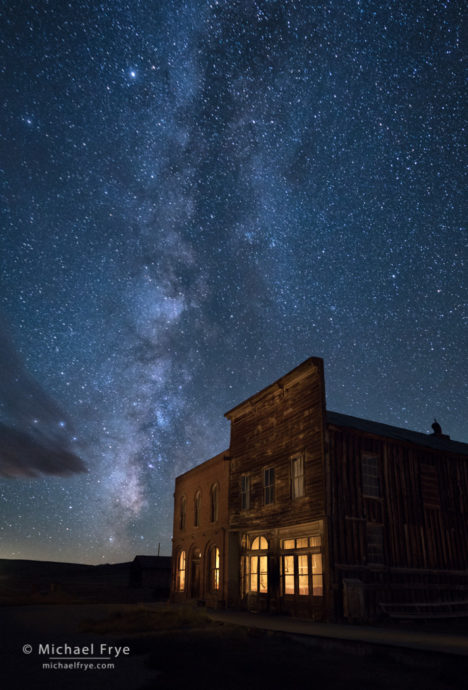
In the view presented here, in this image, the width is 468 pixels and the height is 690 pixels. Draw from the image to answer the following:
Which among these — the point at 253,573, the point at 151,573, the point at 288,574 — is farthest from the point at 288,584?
the point at 151,573

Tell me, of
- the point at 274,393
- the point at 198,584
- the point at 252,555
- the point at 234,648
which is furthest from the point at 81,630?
the point at 198,584

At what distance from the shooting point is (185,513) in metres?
30.1

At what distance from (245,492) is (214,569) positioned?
522cm

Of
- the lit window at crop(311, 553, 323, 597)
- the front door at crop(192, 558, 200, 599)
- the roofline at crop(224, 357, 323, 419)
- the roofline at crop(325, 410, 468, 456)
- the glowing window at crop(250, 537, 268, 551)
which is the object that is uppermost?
the roofline at crop(224, 357, 323, 419)

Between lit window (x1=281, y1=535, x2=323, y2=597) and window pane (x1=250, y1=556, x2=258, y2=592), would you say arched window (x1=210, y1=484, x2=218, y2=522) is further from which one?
lit window (x1=281, y1=535, x2=323, y2=597)

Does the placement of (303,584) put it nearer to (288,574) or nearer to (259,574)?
(288,574)

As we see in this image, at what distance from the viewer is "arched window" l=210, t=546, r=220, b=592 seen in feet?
81.5

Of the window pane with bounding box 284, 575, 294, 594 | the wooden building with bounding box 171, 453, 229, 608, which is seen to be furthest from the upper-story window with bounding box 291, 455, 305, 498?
the wooden building with bounding box 171, 453, 229, 608

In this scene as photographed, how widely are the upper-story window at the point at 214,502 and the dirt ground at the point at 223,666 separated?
42.8ft

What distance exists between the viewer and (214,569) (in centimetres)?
2525

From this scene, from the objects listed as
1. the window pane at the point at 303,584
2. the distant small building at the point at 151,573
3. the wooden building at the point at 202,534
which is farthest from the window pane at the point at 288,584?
the distant small building at the point at 151,573

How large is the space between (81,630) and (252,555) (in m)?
9.70

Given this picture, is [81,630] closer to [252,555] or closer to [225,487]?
[252,555]

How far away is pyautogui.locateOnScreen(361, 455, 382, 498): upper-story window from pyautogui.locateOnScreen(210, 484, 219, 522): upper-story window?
10.2 m
